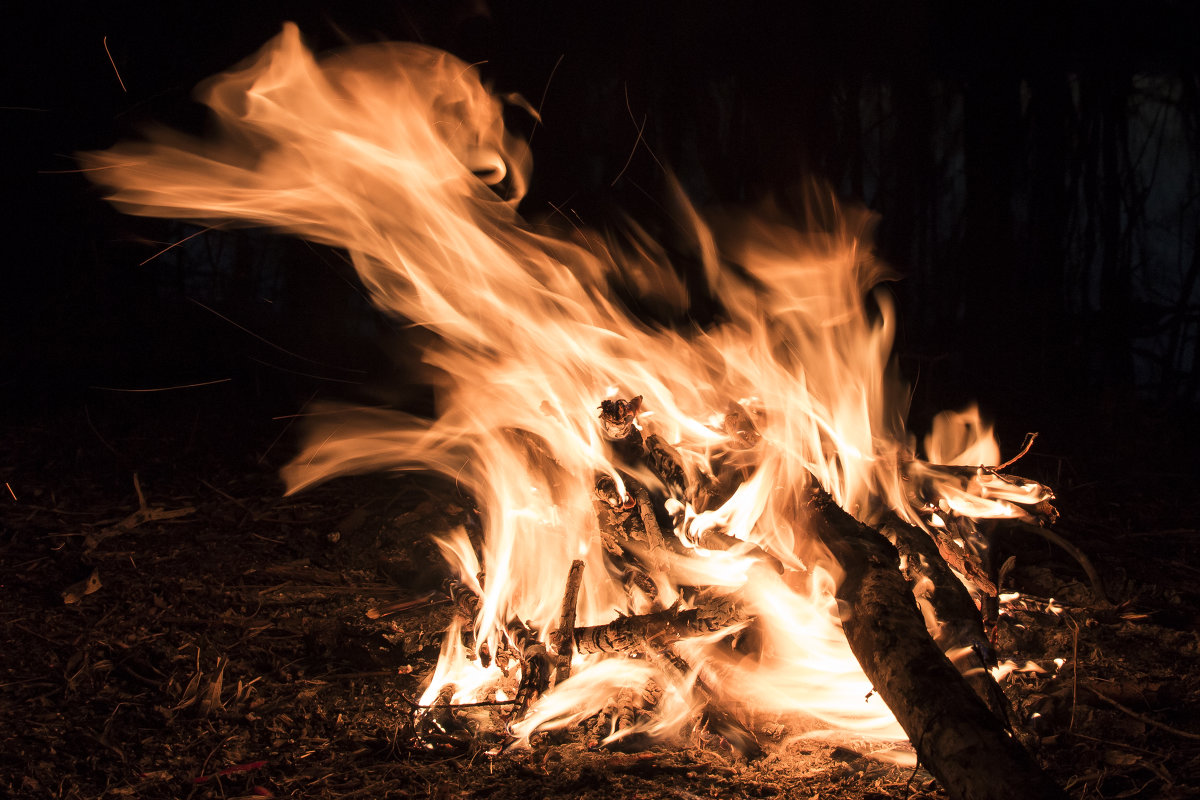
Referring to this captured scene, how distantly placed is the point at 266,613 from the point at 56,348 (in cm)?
462

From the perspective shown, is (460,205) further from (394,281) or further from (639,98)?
(639,98)

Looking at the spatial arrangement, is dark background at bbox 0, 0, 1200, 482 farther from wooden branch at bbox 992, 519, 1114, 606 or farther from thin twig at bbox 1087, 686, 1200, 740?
thin twig at bbox 1087, 686, 1200, 740

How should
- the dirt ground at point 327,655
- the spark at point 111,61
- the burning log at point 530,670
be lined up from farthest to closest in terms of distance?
the spark at point 111,61 → the burning log at point 530,670 → the dirt ground at point 327,655

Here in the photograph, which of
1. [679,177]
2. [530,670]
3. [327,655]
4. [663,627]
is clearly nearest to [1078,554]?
[663,627]

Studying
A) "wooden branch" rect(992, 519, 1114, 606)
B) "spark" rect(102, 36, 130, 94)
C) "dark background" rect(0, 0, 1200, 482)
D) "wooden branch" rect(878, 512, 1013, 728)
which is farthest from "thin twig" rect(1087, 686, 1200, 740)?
"spark" rect(102, 36, 130, 94)

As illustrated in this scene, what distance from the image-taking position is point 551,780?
90.6 inches

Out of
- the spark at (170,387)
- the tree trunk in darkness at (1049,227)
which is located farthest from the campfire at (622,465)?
the tree trunk in darkness at (1049,227)

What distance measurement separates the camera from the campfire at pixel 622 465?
262 centimetres

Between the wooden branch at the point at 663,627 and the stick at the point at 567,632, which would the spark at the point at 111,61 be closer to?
the stick at the point at 567,632

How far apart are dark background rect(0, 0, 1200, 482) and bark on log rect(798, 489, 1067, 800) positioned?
3.51 meters

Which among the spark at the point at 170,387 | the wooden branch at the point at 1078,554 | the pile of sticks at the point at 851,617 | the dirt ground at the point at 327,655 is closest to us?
the pile of sticks at the point at 851,617

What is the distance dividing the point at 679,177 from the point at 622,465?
6026mm

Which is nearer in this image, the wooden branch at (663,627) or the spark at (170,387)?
the wooden branch at (663,627)

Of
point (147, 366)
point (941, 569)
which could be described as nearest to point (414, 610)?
point (941, 569)
